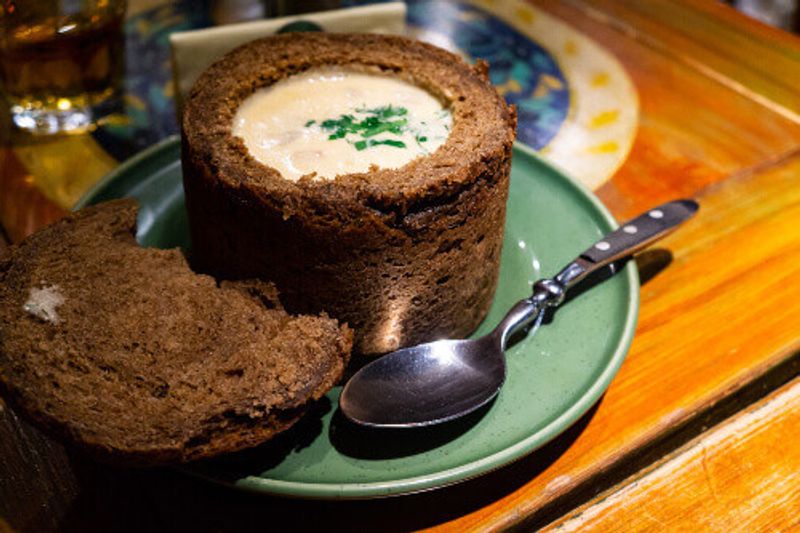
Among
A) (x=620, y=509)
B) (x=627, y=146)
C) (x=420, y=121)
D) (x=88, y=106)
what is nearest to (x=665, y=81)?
(x=627, y=146)

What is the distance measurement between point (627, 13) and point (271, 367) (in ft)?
5.45

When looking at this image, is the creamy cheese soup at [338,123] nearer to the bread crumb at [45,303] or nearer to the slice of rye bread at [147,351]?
the slice of rye bread at [147,351]

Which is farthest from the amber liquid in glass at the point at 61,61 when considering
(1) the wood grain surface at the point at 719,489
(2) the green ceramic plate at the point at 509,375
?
(1) the wood grain surface at the point at 719,489

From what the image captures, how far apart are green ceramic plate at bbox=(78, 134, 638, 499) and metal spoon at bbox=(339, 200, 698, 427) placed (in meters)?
0.03

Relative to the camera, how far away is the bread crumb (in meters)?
1.03

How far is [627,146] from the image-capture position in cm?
173

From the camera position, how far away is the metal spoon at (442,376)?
1.04m

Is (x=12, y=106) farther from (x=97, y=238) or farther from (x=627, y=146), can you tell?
(x=627, y=146)

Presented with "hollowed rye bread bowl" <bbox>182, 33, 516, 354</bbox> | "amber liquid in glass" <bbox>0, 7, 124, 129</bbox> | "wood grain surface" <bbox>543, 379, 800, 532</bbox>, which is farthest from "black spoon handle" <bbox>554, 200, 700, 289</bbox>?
"amber liquid in glass" <bbox>0, 7, 124, 129</bbox>

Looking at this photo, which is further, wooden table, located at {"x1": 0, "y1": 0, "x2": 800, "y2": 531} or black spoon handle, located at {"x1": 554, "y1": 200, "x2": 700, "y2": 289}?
black spoon handle, located at {"x1": 554, "y1": 200, "x2": 700, "y2": 289}

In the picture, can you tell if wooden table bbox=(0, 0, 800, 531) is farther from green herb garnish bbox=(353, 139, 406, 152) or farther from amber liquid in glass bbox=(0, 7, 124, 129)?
green herb garnish bbox=(353, 139, 406, 152)

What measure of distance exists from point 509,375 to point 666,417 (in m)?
0.24

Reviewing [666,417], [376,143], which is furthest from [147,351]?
[666,417]

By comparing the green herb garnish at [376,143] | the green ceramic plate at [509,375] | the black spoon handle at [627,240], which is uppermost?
the green herb garnish at [376,143]
